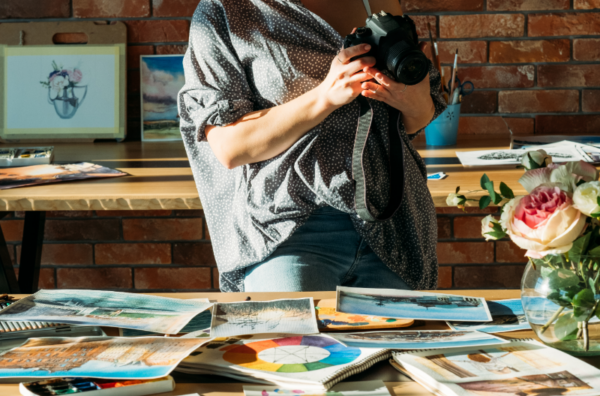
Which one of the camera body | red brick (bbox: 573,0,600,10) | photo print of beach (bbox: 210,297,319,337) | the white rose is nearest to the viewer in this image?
the white rose

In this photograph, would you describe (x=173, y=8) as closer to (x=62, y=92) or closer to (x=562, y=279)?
(x=62, y=92)

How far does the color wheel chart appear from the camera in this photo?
62 centimetres

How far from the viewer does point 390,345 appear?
0.67 m

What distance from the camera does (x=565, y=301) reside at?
24.6 inches

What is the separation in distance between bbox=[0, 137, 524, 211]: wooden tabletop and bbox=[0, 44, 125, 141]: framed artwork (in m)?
0.24

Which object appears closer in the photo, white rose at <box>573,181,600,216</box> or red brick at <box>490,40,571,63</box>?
white rose at <box>573,181,600,216</box>

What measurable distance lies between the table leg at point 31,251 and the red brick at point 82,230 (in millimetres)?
370

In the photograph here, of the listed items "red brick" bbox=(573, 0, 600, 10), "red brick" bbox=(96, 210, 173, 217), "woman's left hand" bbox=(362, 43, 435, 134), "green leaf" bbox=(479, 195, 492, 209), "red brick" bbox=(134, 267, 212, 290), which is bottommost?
"red brick" bbox=(134, 267, 212, 290)

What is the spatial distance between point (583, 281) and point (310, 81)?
60 cm

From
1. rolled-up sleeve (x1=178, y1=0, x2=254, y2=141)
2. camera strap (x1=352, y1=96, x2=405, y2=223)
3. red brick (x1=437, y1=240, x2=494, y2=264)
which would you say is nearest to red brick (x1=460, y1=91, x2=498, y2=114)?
red brick (x1=437, y1=240, x2=494, y2=264)

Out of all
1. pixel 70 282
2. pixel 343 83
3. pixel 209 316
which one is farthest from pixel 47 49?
pixel 209 316

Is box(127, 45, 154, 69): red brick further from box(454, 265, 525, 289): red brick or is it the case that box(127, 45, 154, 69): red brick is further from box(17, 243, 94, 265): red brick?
box(454, 265, 525, 289): red brick

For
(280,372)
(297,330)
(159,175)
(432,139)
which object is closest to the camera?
(280,372)

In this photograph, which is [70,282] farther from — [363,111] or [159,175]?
[363,111]
